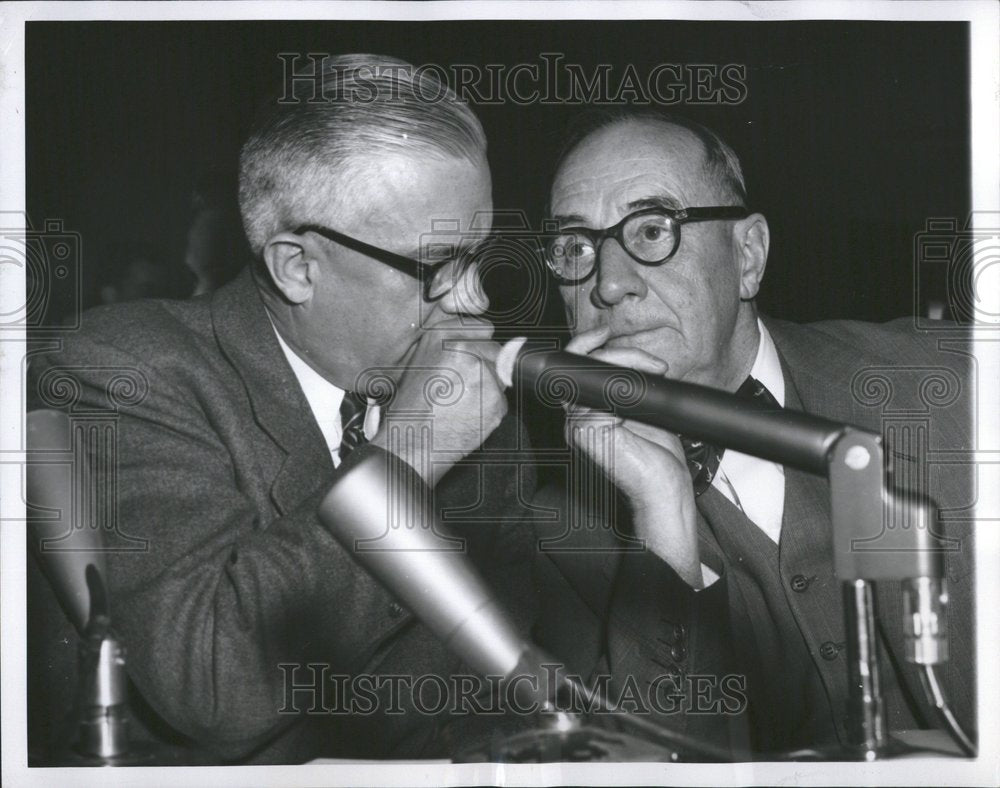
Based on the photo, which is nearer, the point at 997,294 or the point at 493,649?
the point at 493,649

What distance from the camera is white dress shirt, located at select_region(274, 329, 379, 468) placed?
4.84 feet

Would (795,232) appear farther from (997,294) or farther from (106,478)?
(106,478)

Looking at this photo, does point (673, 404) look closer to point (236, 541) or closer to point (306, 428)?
point (306, 428)

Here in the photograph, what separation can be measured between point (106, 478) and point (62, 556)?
14cm

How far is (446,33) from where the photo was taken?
156cm

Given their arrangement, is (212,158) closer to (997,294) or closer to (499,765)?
(499,765)

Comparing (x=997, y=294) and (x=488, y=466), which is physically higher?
(x=997, y=294)

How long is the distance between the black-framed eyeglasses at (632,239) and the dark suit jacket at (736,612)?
19 cm

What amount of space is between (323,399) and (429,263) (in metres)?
0.24

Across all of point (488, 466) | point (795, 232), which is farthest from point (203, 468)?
point (795, 232)

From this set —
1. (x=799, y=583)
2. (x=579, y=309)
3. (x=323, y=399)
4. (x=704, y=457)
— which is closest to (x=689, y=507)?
(x=704, y=457)

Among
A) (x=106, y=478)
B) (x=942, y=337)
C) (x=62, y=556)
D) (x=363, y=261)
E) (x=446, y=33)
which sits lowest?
(x=62, y=556)

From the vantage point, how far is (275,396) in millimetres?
1467

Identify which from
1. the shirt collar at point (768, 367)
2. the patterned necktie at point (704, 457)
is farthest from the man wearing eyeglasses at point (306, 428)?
the shirt collar at point (768, 367)
